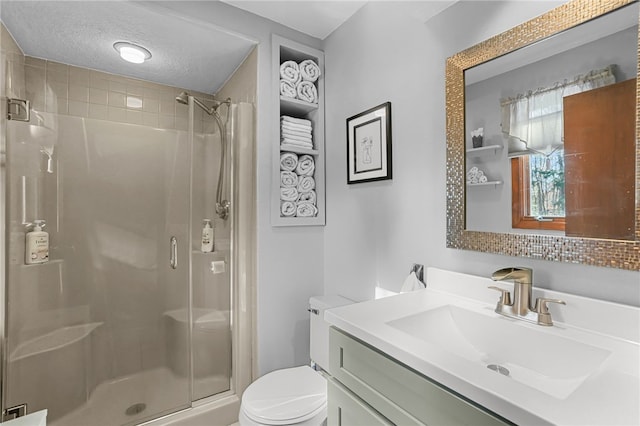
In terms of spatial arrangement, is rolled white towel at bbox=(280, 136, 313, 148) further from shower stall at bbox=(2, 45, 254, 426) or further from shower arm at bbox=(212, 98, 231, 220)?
shower arm at bbox=(212, 98, 231, 220)

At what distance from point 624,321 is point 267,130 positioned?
66.6 inches

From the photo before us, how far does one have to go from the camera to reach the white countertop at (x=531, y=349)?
1.79 ft

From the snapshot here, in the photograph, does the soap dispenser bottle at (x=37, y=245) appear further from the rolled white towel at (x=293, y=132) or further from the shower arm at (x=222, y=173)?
the rolled white towel at (x=293, y=132)

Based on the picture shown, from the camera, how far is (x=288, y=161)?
6.29 ft

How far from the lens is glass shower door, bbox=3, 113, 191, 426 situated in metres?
1.55

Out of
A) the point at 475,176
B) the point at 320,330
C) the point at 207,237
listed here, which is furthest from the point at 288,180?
the point at 475,176

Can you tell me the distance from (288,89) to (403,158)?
35.2 inches

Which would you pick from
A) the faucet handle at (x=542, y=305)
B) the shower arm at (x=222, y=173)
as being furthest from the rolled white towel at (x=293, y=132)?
the faucet handle at (x=542, y=305)

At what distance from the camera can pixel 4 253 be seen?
4.77 feet

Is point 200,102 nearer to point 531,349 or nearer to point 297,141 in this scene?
point 297,141

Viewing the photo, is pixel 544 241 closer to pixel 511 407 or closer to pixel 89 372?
pixel 511 407

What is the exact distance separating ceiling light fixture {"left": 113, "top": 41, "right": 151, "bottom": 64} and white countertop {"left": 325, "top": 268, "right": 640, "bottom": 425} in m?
1.97

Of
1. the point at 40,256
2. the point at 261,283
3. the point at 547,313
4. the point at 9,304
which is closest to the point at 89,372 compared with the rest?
the point at 9,304

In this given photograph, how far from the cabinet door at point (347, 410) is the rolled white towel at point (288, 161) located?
4.10 ft
